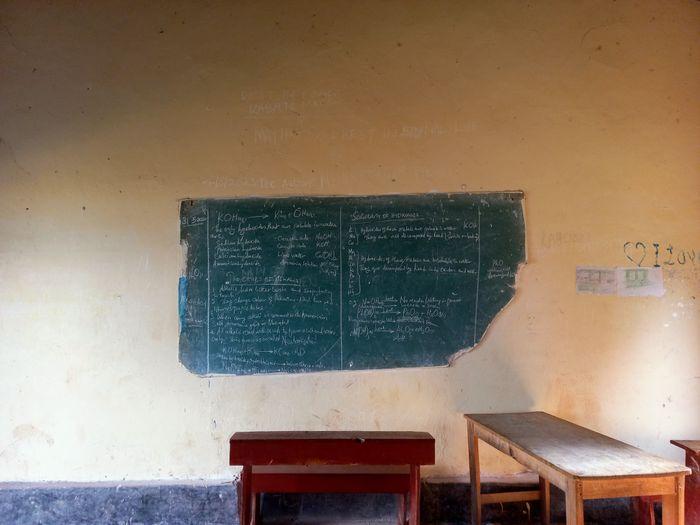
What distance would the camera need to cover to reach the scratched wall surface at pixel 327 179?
3.05m

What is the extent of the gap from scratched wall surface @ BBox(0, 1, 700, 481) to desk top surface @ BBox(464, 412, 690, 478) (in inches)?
13.1

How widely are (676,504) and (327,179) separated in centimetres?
234

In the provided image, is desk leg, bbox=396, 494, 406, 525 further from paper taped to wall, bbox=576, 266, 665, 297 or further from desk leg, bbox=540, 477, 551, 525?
paper taped to wall, bbox=576, 266, 665, 297

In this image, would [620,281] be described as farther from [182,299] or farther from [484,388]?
[182,299]

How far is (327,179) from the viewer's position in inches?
123

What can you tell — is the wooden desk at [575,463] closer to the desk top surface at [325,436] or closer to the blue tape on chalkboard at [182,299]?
the desk top surface at [325,436]

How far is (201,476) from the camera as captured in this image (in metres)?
3.04

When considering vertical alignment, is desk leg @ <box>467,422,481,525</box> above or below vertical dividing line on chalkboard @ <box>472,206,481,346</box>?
below

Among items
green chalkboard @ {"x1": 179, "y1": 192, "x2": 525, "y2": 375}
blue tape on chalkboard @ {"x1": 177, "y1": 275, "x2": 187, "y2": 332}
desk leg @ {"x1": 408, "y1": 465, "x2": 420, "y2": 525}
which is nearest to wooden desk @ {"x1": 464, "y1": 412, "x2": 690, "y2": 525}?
desk leg @ {"x1": 408, "y1": 465, "x2": 420, "y2": 525}

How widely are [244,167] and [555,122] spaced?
6.42 feet

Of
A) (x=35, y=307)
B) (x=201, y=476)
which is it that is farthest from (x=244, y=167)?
(x=201, y=476)

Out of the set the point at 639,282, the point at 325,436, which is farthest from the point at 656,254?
the point at 325,436

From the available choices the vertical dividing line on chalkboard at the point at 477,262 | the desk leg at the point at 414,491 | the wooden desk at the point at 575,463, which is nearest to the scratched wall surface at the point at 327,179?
the vertical dividing line on chalkboard at the point at 477,262

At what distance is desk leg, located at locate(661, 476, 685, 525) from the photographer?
2.00m
